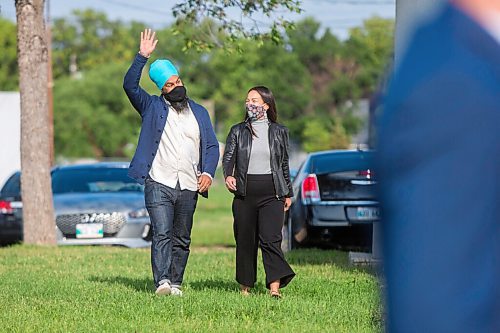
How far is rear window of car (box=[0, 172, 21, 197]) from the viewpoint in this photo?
18938 millimetres

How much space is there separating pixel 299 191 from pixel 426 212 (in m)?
14.0

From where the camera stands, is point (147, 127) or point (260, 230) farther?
point (260, 230)

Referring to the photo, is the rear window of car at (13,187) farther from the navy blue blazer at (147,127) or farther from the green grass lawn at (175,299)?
the navy blue blazer at (147,127)

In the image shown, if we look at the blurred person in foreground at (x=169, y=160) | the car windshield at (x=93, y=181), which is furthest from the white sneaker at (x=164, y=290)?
the car windshield at (x=93, y=181)

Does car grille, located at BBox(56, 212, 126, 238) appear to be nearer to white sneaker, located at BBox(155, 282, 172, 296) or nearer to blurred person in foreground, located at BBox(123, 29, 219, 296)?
blurred person in foreground, located at BBox(123, 29, 219, 296)

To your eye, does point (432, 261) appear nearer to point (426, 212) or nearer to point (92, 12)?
point (426, 212)

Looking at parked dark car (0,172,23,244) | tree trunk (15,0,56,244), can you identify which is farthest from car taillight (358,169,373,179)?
parked dark car (0,172,23,244)

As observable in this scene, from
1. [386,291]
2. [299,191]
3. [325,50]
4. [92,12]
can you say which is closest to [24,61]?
[299,191]

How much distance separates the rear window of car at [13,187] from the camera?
18938mm

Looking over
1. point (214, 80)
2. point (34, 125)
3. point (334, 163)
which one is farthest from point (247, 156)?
point (214, 80)

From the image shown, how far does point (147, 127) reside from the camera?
30.7 feet

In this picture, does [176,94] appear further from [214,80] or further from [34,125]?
[214,80]

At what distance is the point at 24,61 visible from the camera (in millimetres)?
16438

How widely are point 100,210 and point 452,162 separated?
14.9 meters
